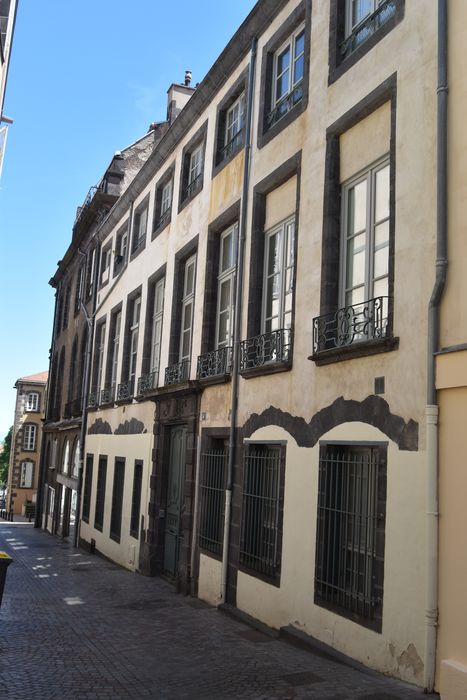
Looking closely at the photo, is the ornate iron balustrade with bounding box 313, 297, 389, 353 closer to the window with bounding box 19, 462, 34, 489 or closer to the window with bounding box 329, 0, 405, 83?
the window with bounding box 329, 0, 405, 83

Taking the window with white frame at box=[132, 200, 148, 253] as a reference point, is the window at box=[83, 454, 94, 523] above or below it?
below

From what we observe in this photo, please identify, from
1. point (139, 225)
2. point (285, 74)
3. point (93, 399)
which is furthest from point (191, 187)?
point (93, 399)

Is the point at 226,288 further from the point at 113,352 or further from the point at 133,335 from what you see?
the point at 113,352

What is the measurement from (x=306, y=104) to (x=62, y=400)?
20.5 meters

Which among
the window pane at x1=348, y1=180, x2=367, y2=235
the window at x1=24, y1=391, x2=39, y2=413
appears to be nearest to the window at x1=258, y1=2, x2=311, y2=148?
the window pane at x1=348, y1=180, x2=367, y2=235

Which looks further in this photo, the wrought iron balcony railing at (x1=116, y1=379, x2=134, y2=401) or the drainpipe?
the wrought iron balcony railing at (x1=116, y1=379, x2=134, y2=401)

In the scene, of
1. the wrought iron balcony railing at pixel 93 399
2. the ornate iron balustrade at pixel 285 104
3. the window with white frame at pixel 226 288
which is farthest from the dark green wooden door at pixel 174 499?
the wrought iron balcony railing at pixel 93 399

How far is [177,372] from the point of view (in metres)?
13.6

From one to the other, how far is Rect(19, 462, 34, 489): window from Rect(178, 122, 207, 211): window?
4333 cm

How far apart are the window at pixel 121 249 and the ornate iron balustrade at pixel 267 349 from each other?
9814mm

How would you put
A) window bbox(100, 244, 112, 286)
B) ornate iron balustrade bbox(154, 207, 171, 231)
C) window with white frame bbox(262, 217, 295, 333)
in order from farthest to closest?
1. window bbox(100, 244, 112, 286)
2. ornate iron balustrade bbox(154, 207, 171, 231)
3. window with white frame bbox(262, 217, 295, 333)

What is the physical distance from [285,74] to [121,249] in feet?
35.0

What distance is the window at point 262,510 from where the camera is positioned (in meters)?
8.86

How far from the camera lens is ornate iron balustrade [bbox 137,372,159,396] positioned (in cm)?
1499
